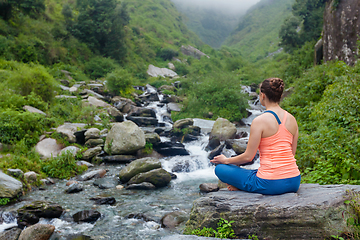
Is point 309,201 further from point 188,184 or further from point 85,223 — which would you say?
point 188,184

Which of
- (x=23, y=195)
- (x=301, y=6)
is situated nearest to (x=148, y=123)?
(x=23, y=195)

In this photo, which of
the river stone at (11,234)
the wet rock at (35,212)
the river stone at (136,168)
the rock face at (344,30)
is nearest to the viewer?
the river stone at (11,234)

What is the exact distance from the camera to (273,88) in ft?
10.2

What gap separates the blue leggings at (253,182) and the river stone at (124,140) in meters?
7.64

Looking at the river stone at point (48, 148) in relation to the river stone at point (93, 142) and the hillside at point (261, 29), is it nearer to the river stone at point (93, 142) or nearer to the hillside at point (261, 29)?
the river stone at point (93, 142)

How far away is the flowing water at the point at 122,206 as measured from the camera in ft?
18.2

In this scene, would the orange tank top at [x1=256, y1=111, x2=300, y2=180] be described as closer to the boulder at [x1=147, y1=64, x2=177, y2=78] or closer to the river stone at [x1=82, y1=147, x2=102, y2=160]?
the river stone at [x1=82, y1=147, x2=102, y2=160]

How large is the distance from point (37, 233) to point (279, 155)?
17.2 ft

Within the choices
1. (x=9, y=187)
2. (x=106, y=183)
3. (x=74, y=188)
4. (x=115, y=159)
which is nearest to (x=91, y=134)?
(x=115, y=159)

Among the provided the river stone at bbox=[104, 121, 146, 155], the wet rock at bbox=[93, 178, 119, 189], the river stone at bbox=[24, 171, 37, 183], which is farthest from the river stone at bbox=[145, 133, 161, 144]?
the river stone at bbox=[24, 171, 37, 183]

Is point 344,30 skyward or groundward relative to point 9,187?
skyward

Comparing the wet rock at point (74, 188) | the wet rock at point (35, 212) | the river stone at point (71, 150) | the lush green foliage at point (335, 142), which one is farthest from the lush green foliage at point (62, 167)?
the lush green foliage at point (335, 142)

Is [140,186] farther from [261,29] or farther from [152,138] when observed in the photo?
[261,29]

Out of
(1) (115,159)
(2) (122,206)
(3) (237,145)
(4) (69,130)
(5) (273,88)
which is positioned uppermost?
(5) (273,88)
